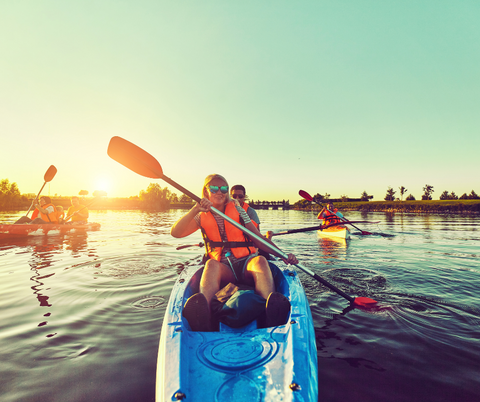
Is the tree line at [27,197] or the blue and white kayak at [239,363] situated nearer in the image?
the blue and white kayak at [239,363]

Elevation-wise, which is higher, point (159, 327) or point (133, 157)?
point (133, 157)

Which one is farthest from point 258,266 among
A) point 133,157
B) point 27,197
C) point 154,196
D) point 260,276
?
point 27,197

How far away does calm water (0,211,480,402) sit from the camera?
229 cm

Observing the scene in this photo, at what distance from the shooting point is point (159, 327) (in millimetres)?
3354

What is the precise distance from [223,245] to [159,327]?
1329 millimetres

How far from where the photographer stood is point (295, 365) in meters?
1.79

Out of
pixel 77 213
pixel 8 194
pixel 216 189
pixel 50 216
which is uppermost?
pixel 8 194

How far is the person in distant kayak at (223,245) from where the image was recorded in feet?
9.34

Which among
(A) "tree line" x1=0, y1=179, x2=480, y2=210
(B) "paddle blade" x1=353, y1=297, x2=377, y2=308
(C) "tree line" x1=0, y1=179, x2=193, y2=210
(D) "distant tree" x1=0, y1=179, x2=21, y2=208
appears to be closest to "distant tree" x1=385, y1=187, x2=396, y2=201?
(A) "tree line" x1=0, y1=179, x2=480, y2=210

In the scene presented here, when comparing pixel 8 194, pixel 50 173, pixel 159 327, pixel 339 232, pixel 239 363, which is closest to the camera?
pixel 239 363

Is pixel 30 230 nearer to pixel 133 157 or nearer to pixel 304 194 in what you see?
pixel 133 157

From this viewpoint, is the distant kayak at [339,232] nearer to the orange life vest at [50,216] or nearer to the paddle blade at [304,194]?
the paddle blade at [304,194]

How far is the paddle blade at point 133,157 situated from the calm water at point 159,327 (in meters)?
2.13

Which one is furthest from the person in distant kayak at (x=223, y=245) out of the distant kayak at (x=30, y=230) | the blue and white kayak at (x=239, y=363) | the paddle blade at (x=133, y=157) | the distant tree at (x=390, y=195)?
the distant tree at (x=390, y=195)
